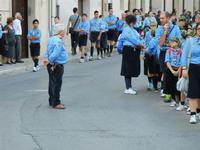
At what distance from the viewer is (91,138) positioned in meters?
9.33

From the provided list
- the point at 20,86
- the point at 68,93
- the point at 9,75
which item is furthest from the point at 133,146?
the point at 9,75

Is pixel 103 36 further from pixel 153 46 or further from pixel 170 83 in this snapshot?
pixel 170 83

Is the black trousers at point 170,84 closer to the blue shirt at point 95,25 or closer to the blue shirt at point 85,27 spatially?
the blue shirt at point 85,27

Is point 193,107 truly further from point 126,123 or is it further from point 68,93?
point 68,93

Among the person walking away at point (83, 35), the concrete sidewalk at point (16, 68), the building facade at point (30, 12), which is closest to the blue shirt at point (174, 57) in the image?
the concrete sidewalk at point (16, 68)

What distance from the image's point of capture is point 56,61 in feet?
39.8

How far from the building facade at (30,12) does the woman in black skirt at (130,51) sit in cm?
1007

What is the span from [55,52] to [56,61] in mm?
216

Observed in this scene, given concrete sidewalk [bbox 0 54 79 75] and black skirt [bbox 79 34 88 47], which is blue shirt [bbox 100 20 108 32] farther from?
concrete sidewalk [bbox 0 54 79 75]

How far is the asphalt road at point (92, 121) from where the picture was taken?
9.00m

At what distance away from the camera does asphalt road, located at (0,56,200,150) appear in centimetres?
900

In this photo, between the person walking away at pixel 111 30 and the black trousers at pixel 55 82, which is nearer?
the black trousers at pixel 55 82

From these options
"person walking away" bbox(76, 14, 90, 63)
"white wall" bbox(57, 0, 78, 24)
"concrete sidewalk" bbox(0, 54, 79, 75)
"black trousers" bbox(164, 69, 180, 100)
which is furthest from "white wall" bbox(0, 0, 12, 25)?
"black trousers" bbox(164, 69, 180, 100)

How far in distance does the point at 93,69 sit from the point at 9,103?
312 inches
